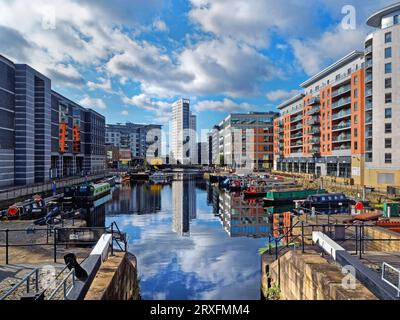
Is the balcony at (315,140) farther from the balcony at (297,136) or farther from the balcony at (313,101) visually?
the balcony at (297,136)

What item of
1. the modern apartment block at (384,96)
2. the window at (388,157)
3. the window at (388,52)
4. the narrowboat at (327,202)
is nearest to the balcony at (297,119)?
the modern apartment block at (384,96)

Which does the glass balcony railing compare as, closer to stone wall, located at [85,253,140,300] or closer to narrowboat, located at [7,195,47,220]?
narrowboat, located at [7,195,47,220]

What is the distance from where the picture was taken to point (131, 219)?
3800 centimetres

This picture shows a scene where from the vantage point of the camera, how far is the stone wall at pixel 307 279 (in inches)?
334

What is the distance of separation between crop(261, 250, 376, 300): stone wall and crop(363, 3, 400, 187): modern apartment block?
3933cm

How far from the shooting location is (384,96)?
154 feet

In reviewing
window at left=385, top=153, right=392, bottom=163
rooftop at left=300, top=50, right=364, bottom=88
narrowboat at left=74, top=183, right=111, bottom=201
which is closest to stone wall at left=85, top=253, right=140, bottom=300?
narrowboat at left=74, top=183, right=111, bottom=201

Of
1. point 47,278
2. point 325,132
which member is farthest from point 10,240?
point 325,132

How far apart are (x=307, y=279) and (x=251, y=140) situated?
107060 millimetres

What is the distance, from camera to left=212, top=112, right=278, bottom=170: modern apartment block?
11531 centimetres

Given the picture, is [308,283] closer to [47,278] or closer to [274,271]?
[274,271]

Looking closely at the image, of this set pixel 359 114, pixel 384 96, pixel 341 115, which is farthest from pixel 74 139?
pixel 384 96

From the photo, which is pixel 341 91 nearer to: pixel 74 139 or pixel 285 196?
pixel 285 196

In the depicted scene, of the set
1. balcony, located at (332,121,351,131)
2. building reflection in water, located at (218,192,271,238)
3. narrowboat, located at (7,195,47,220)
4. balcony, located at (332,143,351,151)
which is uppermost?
balcony, located at (332,121,351,131)
